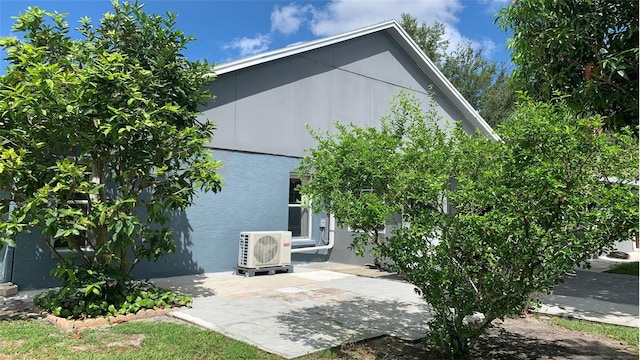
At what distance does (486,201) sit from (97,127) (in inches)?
197

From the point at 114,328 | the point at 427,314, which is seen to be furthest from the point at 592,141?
the point at 114,328

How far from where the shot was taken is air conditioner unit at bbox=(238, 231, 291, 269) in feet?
31.6

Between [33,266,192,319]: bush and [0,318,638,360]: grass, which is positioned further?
[33,266,192,319]: bush

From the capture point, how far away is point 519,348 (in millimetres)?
5148

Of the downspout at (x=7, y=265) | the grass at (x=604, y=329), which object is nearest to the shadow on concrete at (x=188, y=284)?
the downspout at (x=7, y=265)

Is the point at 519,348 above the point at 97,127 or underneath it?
underneath

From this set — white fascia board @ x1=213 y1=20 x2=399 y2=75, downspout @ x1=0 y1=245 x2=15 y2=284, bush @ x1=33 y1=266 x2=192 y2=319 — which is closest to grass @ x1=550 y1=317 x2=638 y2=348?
bush @ x1=33 y1=266 x2=192 y2=319

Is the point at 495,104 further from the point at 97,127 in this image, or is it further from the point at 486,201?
the point at 486,201

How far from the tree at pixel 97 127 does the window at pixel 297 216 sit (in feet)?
15.2

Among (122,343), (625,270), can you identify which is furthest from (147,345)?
(625,270)

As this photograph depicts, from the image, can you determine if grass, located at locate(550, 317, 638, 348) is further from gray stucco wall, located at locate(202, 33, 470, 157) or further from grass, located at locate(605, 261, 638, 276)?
grass, located at locate(605, 261, 638, 276)

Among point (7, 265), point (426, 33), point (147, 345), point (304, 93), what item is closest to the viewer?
point (147, 345)

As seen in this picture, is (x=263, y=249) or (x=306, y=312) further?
(x=263, y=249)

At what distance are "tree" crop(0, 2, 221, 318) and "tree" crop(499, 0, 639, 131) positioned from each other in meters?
4.90
